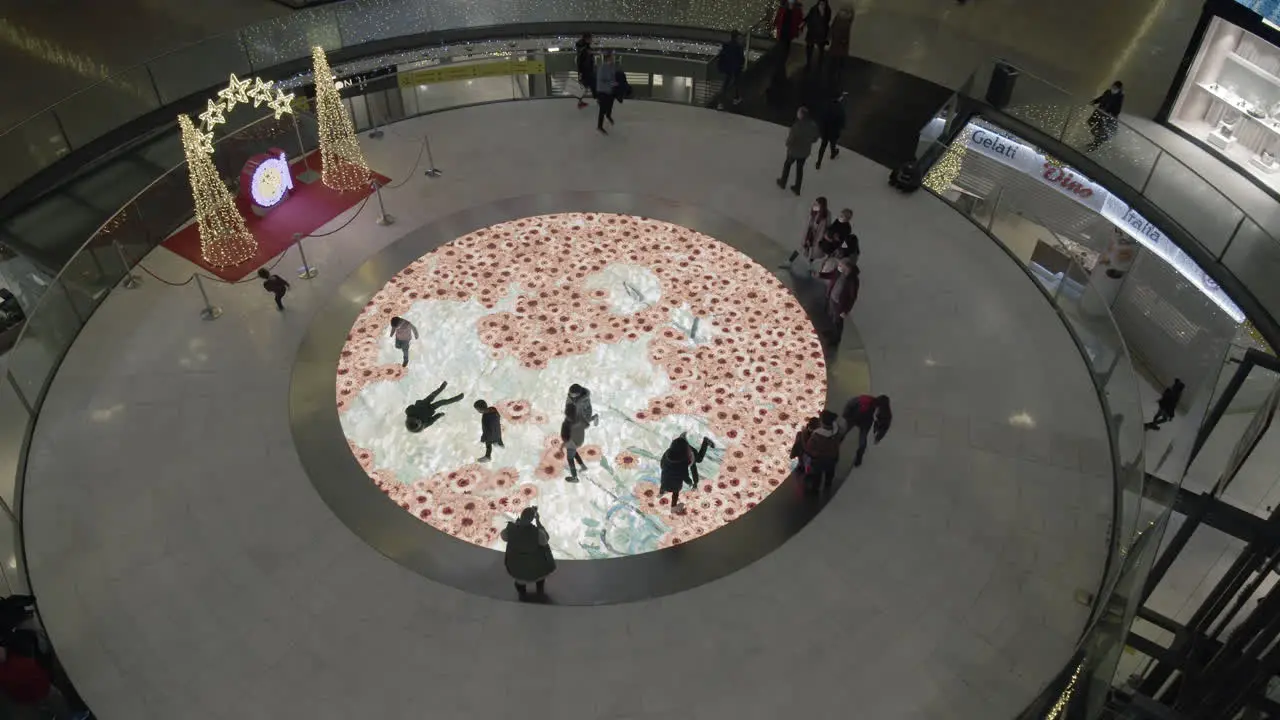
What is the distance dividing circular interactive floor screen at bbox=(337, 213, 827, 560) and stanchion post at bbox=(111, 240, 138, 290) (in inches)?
150

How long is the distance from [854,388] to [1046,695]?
5.06m

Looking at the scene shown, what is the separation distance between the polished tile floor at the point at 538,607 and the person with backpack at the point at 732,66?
5721 mm

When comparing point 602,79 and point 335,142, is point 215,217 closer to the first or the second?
point 335,142

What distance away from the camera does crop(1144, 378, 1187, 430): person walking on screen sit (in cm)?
1335

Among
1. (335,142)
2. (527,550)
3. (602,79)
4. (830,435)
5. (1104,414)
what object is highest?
(602,79)

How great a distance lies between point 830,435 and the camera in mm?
10758

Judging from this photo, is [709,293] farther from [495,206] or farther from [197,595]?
[197,595]

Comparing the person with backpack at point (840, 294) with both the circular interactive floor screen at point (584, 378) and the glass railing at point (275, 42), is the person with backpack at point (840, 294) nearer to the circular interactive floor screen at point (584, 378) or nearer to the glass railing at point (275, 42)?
the circular interactive floor screen at point (584, 378)

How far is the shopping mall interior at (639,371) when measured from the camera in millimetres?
9898

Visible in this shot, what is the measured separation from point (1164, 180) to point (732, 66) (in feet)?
25.8

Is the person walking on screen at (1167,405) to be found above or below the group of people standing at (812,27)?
below

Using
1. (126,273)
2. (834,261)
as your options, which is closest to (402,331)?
(126,273)

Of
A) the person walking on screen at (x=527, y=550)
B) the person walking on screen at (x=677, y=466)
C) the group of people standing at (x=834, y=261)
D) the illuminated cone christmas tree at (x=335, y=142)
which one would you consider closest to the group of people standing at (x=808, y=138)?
the group of people standing at (x=834, y=261)

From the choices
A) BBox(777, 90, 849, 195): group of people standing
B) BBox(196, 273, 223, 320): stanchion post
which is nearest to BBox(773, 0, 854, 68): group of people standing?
BBox(777, 90, 849, 195): group of people standing
